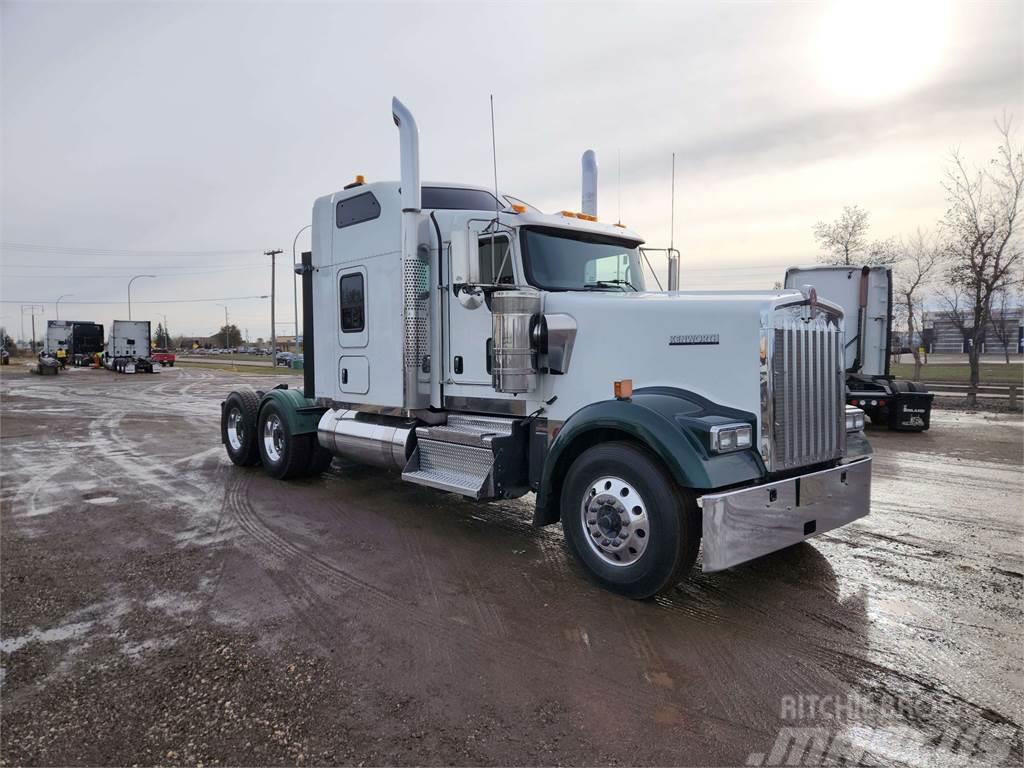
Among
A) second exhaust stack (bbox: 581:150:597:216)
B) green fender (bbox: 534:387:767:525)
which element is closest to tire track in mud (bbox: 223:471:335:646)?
green fender (bbox: 534:387:767:525)

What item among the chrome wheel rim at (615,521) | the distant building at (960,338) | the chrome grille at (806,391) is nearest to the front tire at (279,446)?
the chrome wheel rim at (615,521)

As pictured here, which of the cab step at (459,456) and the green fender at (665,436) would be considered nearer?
the green fender at (665,436)

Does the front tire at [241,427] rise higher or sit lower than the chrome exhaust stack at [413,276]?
lower

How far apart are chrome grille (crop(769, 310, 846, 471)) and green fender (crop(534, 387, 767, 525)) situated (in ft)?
0.88

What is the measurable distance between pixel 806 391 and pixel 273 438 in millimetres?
6626

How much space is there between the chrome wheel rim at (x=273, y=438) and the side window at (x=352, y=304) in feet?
6.27

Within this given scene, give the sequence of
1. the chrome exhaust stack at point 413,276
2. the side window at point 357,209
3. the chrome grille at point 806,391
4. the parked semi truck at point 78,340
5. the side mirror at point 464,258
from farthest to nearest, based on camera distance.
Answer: the parked semi truck at point 78,340
the side window at point 357,209
the chrome exhaust stack at point 413,276
the side mirror at point 464,258
the chrome grille at point 806,391

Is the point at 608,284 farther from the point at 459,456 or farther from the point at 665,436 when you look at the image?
the point at 665,436

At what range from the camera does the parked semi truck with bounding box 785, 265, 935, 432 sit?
12.6m

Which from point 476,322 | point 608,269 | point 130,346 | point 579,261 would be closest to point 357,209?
point 476,322

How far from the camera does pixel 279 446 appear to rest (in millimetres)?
8336

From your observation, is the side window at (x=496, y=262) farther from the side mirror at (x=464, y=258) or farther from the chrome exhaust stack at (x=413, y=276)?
the chrome exhaust stack at (x=413, y=276)

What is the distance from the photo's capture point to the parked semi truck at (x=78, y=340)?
44.4 m

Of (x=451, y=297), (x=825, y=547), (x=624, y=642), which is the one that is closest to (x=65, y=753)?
(x=624, y=642)
